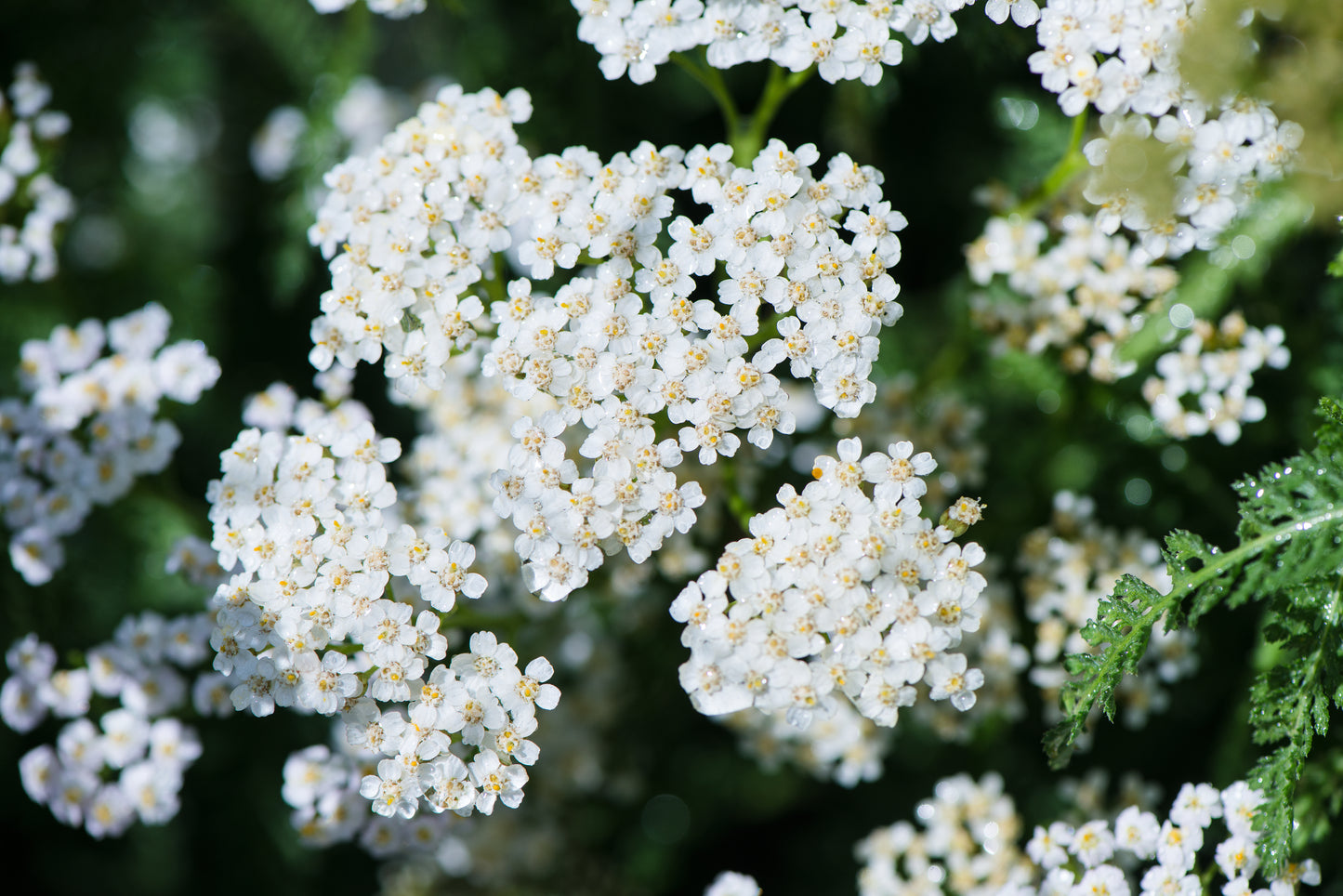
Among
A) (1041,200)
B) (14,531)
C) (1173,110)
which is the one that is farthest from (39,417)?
(1173,110)

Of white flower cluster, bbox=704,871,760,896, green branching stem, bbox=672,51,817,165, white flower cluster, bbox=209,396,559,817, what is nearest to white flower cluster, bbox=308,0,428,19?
green branching stem, bbox=672,51,817,165

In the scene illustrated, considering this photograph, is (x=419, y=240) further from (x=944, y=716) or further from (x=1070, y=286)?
(x=944, y=716)

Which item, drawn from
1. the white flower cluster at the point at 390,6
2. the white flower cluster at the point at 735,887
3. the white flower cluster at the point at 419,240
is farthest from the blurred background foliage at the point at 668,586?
the white flower cluster at the point at 735,887

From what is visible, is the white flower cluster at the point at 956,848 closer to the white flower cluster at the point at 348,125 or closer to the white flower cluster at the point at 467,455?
the white flower cluster at the point at 467,455

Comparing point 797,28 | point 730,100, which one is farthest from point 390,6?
point 797,28

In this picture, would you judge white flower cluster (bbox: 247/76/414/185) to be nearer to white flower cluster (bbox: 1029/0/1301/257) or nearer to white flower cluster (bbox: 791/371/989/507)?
white flower cluster (bbox: 791/371/989/507)

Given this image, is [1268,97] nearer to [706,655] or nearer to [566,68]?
[706,655]
